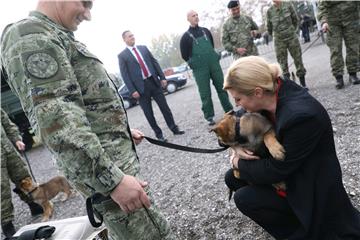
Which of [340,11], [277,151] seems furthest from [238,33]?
[277,151]

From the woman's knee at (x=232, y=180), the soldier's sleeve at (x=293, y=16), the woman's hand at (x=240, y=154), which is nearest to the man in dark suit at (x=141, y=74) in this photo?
the soldier's sleeve at (x=293, y=16)

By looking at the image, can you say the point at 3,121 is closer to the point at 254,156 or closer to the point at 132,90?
the point at 132,90

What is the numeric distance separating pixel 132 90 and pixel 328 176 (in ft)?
15.6

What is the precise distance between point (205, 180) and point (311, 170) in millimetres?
2132

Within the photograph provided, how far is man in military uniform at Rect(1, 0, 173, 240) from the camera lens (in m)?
1.27

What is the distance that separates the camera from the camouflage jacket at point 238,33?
647 centimetres

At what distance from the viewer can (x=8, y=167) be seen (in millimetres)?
4266

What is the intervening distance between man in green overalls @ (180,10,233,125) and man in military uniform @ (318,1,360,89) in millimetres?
1962

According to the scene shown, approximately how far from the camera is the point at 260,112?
209 cm

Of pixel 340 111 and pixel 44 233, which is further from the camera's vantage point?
pixel 340 111

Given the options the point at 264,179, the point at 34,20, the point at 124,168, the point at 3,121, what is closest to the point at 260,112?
the point at 264,179

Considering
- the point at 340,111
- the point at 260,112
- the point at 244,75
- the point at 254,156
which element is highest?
the point at 244,75

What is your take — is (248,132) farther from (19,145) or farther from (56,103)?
(19,145)

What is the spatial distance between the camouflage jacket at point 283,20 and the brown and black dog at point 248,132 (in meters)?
4.97
